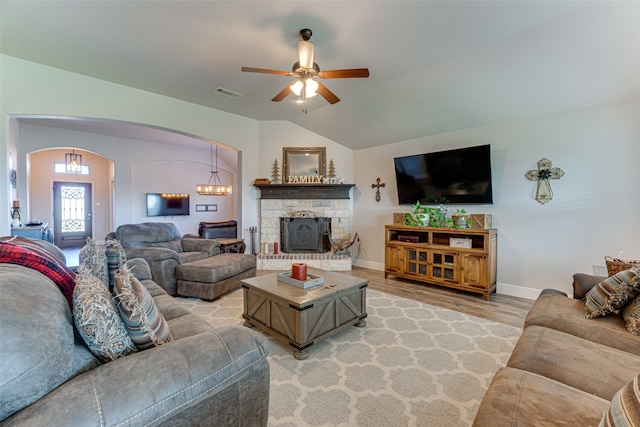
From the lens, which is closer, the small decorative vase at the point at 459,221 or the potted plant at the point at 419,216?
the small decorative vase at the point at 459,221

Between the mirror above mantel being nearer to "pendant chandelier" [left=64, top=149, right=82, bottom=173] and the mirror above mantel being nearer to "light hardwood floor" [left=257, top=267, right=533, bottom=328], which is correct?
"light hardwood floor" [left=257, top=267, right=533, bottom=328]

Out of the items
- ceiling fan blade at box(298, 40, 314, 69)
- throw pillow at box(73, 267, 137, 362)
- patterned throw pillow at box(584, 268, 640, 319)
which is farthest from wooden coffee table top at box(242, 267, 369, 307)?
ceiling fan blade at box(298, 40, 314, 69)

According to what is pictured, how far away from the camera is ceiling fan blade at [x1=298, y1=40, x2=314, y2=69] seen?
2.38 meters

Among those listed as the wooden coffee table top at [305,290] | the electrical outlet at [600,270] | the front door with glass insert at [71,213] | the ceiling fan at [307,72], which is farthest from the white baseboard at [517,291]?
the front door with glass insert at [71,213]

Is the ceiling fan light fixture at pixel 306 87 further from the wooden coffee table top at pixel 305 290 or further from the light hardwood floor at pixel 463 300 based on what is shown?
the light hardwood floor at pixel 463 300

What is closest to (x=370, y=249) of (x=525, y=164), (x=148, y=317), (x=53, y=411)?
(x=525, y=164)

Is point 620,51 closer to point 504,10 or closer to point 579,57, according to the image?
point 579,57

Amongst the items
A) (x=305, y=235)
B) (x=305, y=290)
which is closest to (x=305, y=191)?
(x=305, y=235)

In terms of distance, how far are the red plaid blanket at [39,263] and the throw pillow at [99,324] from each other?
18 centimetres

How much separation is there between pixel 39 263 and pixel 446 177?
177 inches

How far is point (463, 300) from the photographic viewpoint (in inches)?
142

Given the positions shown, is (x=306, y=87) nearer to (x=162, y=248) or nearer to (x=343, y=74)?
(x=343, y=74)

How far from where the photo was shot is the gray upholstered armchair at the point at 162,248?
3479mm

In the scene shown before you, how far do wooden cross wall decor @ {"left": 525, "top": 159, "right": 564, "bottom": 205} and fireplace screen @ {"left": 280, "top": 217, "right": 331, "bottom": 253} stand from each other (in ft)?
11.1
